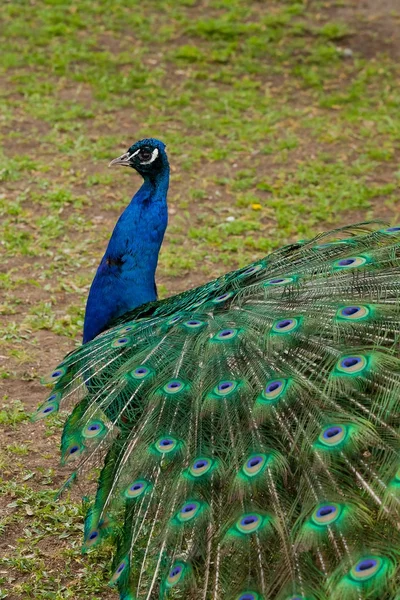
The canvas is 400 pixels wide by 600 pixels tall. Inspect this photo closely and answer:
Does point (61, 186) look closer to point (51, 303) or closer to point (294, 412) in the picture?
point (51, 303)

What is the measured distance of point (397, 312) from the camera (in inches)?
124

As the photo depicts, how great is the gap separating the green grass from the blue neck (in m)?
0.80

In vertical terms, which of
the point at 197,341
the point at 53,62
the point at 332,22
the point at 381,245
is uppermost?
the point at 332,22

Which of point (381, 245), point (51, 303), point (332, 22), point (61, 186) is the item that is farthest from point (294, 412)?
point (332, 22)

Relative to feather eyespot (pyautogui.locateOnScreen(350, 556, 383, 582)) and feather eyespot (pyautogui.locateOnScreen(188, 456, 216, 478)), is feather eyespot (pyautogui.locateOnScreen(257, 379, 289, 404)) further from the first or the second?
feather eyespot (pyautogui.locateOnScreen(350, 556, 383, 582))

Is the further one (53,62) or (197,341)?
(53,62)

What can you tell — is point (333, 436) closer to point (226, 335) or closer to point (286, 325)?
point (286, 325)

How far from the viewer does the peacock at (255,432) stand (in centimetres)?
273

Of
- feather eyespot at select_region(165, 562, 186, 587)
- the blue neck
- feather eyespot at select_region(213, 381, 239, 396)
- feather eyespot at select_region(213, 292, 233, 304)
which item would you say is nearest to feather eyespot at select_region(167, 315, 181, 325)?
feather eyespot at select_region(213, 292, 233, 304)

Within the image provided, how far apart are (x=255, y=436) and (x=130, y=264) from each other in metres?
1.35

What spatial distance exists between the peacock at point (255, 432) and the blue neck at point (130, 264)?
0.44 metres

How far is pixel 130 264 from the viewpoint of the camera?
13.5 feet

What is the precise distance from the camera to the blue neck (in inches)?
162

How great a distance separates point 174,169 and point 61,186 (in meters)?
0.90
